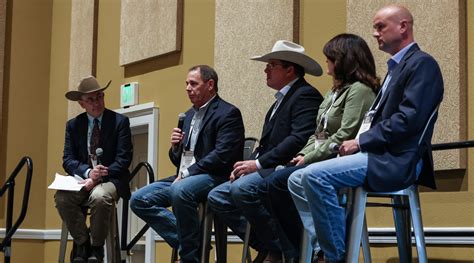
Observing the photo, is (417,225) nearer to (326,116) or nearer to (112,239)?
(326,116)

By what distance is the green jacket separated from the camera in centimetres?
411

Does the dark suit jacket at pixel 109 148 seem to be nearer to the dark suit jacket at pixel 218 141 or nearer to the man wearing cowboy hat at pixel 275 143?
the dark suit jacket at pixel 218 141

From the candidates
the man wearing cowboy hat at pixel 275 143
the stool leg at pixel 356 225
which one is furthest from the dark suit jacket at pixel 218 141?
the stool leg at pixel 356 225

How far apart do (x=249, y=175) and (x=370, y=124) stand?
0.91m

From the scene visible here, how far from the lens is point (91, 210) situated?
5.80 m

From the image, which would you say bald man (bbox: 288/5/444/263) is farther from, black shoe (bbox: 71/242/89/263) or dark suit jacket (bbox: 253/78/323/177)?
black shoe (bbox: 71/242/89/263)

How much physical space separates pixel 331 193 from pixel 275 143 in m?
0.98

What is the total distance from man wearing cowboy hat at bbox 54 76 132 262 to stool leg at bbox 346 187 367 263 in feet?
8.09

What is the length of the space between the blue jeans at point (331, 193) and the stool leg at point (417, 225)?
0.90 feet

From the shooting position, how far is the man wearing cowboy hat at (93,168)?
5758 millimetres

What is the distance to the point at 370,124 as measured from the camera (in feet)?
12.8

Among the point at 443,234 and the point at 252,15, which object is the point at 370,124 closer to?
the point at 443,234

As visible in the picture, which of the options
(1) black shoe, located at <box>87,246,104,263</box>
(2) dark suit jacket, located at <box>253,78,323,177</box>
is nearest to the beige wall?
(2) dark suit jacket, located at <box>253,78,323,177</box>

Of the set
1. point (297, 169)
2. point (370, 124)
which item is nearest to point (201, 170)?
point (297, 169)
